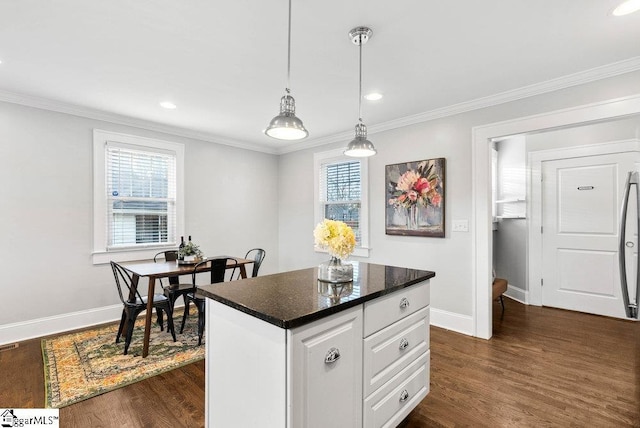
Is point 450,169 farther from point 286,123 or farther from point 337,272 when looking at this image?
point 286,123

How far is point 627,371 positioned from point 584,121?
2.14 meters

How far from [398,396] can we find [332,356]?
0.73 metres

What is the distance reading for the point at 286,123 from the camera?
5.64 ft

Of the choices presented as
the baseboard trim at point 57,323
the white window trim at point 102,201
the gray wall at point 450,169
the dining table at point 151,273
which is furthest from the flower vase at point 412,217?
the baseboard trim at point 57,323

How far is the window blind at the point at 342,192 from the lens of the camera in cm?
459

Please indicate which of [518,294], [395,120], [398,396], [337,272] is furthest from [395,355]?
[518,294]

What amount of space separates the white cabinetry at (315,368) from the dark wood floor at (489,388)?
0.53 metres

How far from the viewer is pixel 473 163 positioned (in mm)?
3396

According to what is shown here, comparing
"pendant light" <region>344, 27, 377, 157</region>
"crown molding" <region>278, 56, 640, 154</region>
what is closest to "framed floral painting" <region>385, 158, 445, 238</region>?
"crown molding" <region>278, 56, 640, 154</region>

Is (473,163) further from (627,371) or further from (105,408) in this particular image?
(105,408)

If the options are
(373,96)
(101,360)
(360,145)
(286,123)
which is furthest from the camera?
(373,96)

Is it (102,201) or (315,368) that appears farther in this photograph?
(102,201)

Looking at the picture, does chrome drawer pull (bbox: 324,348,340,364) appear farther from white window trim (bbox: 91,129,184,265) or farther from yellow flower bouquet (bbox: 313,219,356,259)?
white window trim (bbox: 91,129,184,265)

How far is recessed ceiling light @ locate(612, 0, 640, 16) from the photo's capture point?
180 centimetres
